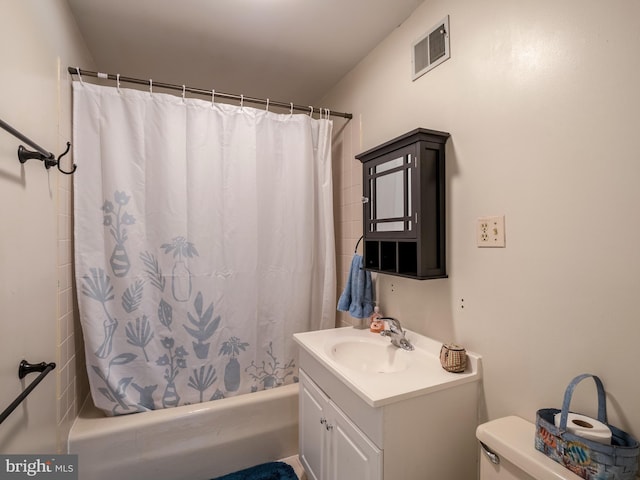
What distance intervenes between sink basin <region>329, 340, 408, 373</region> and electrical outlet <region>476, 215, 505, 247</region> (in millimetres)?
625

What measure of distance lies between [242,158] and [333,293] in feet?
A: 3.36

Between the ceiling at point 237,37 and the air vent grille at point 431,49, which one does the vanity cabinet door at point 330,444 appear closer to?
the air vent grille at point 431,49

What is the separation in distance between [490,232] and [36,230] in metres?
1.68

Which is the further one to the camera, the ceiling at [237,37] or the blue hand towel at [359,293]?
the blue hand towel at [359,293]

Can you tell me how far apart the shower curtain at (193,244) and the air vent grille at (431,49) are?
0.73 m

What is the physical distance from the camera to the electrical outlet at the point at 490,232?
3.72 ft

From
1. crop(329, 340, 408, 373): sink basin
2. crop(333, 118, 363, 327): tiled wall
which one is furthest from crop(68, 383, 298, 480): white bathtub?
crop(333, 118, 363, 327): tiled wall

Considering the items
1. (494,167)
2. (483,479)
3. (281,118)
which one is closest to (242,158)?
(281,118)

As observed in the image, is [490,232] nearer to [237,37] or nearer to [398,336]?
[398,336]

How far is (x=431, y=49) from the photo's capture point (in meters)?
1.42

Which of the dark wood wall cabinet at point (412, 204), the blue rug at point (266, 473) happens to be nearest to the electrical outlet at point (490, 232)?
the dark wood wall cabinet at point (412, 204)

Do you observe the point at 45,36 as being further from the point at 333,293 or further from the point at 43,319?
the point at 333,293

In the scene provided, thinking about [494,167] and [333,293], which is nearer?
[494,167]

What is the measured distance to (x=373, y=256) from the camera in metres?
1.69
